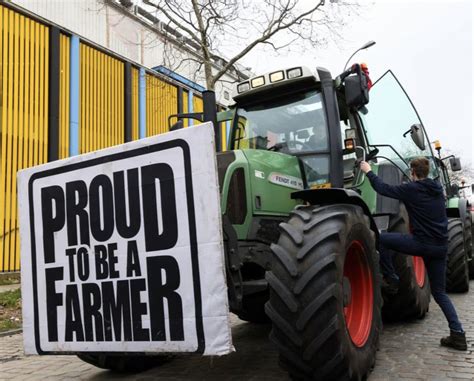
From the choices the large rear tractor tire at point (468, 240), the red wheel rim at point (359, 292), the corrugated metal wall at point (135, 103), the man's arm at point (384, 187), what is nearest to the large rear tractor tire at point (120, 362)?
the red wheel rim at point (359, 292)

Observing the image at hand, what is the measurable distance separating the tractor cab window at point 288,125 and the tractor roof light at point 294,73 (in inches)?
8.9

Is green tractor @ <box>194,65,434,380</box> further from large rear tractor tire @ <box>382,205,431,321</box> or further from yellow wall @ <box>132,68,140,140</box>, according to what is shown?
yellow wall @ <box>132,68,140,140</box>

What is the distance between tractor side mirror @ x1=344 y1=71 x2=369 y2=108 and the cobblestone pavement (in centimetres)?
229

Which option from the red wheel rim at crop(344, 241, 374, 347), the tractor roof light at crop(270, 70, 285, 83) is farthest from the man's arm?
the tractor roof light at crop(270, 70, 285, 83)

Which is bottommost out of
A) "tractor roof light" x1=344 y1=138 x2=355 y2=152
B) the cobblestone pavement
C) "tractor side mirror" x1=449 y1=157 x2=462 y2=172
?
the cobblestone pavement

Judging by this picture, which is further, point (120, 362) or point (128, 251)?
point (120, 362)

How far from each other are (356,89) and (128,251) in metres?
2.42

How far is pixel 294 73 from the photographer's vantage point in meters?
4.60

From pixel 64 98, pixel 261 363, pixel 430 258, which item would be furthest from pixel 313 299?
pixel 64 98

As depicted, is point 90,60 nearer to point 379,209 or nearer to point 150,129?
point 150,129

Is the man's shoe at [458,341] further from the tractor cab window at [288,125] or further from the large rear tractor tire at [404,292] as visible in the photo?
the tractor cab window at [288,125]

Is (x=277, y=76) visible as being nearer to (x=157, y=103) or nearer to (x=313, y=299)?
(x=313, y=299)

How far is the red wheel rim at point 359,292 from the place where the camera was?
3818 millimetres

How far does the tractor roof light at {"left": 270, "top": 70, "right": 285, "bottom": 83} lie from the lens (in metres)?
4.66
